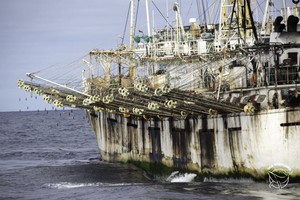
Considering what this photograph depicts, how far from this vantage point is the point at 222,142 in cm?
5425

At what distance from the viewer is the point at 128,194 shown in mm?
52531

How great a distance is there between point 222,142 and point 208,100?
3856mm

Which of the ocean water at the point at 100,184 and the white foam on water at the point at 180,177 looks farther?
the white foam on water at the point at 180,177

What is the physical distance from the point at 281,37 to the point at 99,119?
29.6 metres

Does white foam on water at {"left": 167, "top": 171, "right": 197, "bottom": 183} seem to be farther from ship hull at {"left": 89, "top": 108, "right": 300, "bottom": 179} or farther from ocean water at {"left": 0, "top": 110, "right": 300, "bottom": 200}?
ship hull at {"left": 89, "top": 108, "right": 300, "bottom": 179}

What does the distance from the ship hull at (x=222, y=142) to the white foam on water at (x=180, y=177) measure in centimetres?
51

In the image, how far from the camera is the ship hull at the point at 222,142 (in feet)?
163

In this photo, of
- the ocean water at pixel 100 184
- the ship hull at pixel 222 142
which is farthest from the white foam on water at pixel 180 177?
the ship hull at pixel 222 142

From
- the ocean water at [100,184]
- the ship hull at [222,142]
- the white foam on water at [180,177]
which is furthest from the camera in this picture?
the white foam on water at [180,177]

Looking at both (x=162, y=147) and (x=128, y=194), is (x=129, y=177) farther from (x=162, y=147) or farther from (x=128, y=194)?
(x=128, y=194)

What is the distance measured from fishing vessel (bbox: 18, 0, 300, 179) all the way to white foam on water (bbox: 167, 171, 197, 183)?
1.81 feet

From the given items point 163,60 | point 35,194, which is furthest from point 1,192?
point 163,60

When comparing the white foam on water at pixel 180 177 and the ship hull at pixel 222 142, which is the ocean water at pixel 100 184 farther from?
the ship hull at pixel 222 142

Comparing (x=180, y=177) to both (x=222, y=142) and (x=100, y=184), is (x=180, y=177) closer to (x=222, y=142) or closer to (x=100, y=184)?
(x=100, y=184)
